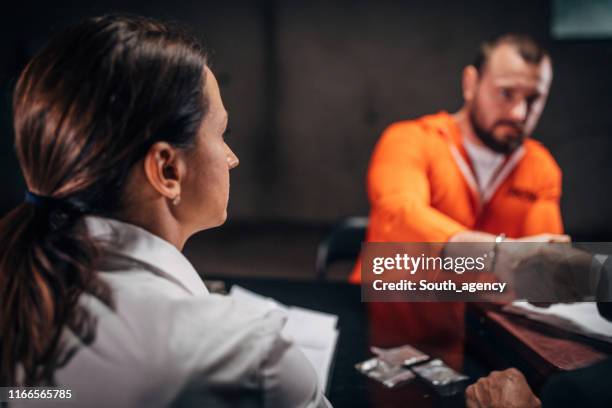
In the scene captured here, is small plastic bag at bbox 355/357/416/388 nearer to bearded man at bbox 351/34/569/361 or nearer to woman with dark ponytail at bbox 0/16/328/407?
woman with dark ponytail at bbox 0/16/328/407

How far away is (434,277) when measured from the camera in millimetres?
993

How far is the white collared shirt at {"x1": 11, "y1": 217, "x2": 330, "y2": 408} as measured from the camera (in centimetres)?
45

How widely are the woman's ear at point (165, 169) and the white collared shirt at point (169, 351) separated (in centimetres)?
8

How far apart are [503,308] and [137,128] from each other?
763mm

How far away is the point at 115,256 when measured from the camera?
501 mm

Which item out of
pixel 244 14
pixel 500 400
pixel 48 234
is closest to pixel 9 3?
pixel 244 14

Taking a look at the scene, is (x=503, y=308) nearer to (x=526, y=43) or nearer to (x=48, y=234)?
(x=48, y=234)

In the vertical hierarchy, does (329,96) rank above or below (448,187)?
above

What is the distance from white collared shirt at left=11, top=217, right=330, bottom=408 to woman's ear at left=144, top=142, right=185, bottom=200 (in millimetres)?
77

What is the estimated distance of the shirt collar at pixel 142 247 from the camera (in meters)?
0.51

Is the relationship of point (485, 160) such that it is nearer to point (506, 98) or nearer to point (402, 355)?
point (506, 98)

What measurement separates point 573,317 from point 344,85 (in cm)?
301

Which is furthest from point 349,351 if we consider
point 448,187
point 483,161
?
point 483,161
